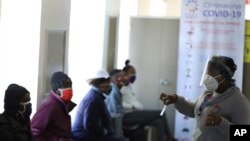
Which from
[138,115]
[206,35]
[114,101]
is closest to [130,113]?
[138,115]

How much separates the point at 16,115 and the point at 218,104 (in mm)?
1486

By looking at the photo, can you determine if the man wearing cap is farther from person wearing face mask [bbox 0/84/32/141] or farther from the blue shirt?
person wearing face mask [bbox 0/84/32/141]

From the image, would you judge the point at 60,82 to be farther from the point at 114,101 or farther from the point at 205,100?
the point at 114,101

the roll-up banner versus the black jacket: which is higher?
the roll-up banner

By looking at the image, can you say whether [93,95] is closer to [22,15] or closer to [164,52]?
[22,15]

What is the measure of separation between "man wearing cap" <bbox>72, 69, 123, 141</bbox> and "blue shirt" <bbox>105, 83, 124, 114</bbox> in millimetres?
742

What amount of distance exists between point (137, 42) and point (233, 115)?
466 cm

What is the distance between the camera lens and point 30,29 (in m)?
4.85

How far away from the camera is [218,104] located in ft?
12.6

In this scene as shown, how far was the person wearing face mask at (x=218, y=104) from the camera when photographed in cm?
373

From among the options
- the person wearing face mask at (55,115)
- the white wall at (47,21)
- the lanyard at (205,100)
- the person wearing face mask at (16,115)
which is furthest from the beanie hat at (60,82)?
the lanyard at (205,100)

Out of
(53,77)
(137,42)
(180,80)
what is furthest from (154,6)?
(53,77)

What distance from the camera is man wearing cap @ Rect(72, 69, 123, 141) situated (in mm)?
5598

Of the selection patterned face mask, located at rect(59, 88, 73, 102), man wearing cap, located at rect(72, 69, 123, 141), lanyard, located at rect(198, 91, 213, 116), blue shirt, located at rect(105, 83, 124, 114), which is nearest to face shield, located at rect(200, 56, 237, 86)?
lanyard, located at rect(198, 91, 213, 116)
